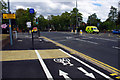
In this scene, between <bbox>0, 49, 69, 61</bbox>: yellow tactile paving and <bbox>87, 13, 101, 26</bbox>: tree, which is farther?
<bbox>87, 13, 101, 26</bbox>: tree

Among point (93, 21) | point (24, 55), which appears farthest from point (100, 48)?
point (93, 21)

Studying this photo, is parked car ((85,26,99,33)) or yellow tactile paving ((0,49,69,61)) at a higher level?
parked car ((85,26,99,33))

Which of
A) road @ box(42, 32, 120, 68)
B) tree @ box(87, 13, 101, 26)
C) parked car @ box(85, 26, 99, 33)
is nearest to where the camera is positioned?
road @ box(42, 32, 120, 68)

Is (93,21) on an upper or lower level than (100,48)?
upper

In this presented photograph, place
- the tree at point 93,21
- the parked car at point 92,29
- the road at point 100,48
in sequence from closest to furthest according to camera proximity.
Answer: the road at point 100,48 → the parked car at point 92,29 → the tree at point 93,21

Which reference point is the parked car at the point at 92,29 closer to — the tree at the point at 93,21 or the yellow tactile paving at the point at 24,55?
the tree at the point at 93,21

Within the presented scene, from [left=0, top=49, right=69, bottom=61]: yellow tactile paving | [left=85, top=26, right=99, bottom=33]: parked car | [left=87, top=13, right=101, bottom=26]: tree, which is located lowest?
[left=0, top=49, right=69, bottom=61]: yellow tactile paving

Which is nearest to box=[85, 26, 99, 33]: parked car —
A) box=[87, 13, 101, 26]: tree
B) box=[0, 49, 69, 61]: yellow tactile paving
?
box=[87, 13, 101, 26]: tree

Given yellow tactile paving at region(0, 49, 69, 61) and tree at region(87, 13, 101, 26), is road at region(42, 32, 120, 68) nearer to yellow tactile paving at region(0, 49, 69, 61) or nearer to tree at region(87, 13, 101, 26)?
yellow tactile paving at region(0, 49, 69, 61)

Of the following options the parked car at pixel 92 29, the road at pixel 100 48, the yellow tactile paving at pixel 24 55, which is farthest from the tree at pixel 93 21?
the yellow tactile paving at pixel 24 55

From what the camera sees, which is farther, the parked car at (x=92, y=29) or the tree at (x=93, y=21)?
the tree at (x=93, y=21)

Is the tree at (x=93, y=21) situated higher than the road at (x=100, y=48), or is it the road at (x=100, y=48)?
the tree at (x=93, y=21)

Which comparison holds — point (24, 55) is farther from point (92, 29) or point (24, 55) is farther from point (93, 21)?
point (93, 21)

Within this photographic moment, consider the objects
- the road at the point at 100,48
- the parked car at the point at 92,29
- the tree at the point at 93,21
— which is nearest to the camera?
the road at the point at 100,48
